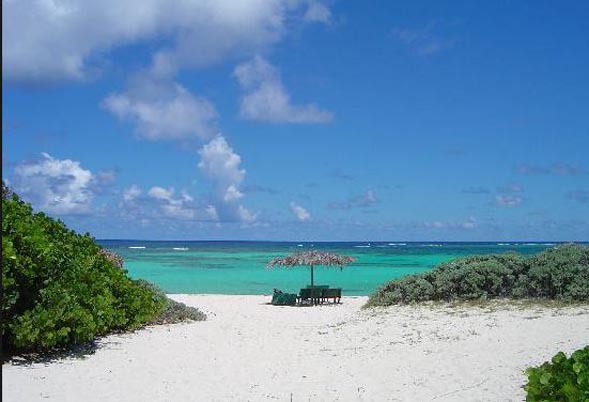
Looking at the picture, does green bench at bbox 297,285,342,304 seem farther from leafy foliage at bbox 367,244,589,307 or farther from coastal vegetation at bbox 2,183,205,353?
coastal vegetation at bbox 2,183,205,353

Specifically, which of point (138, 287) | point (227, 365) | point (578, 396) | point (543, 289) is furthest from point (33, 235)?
point (543, 289)

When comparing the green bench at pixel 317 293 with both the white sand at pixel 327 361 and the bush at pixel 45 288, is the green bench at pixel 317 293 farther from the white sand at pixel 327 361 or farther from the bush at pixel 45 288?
the bush at pixel 45 288

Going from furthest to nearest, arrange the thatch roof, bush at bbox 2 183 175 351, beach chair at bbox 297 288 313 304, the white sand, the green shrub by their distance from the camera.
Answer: the thatch roof → beach chair at bbox 297 288 313 304 → bush at bbox 2 183 175 351 → the white sand → the green shrub

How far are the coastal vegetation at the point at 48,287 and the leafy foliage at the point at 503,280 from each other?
7.97 m

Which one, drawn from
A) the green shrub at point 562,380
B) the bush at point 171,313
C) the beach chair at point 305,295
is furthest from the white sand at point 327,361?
the beach chair at point 305,295

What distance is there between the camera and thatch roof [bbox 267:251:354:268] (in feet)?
84.4

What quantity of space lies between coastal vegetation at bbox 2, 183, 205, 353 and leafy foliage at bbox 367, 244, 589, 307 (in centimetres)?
797

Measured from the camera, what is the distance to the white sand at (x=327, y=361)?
821 centimetres

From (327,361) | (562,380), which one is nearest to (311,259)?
(327,361)

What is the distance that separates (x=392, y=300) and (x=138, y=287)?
6.92 metres

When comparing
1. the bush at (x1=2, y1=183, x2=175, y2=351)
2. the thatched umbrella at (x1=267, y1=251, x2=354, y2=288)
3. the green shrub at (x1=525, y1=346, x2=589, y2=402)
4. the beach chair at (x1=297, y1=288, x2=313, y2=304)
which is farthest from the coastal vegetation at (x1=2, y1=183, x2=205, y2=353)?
the thatched umbrella at (x1=267, y1=251, x2=354, y2=288)

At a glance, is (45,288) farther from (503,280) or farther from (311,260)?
(311,260)

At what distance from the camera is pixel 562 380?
17.9ft

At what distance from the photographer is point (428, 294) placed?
1712 cm
